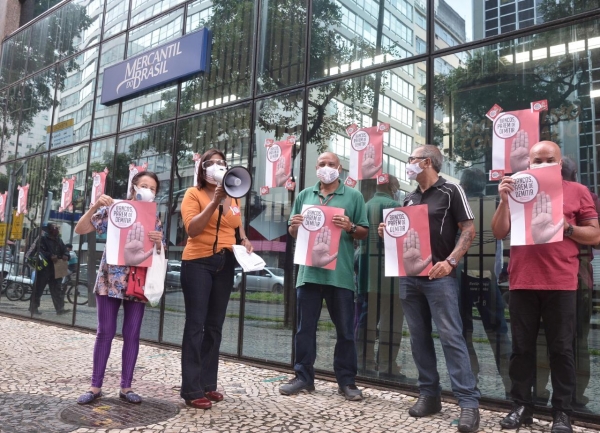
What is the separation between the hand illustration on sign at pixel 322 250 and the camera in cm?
391

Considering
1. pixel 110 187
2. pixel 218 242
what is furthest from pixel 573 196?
pixel 110 187

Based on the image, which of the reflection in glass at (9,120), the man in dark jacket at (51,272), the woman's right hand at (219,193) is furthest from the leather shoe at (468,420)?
the reflection in glass at (9,120)

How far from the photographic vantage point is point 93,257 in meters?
7.35

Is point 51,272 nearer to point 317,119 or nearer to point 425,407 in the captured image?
point 317,119

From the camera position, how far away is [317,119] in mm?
5148

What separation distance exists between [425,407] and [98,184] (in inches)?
221

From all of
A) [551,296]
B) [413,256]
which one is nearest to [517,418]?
[551,296]

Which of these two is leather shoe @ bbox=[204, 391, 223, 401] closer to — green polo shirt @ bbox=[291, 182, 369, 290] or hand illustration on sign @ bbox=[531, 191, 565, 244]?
green polo shirt @ bbox=[291, 182, 369, 290]

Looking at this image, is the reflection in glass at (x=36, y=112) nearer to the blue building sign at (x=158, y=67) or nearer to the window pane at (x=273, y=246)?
the blue building sign at (x=158, y=67)

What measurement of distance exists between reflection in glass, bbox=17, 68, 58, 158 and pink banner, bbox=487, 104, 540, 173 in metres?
7.33

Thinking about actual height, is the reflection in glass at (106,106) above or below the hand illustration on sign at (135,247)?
above

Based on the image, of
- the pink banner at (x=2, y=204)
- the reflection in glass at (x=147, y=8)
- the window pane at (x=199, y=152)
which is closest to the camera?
the window pane at (x=199, y=152)

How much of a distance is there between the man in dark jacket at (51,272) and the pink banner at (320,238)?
516 cm

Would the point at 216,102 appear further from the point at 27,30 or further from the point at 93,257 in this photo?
the point at 27,30
